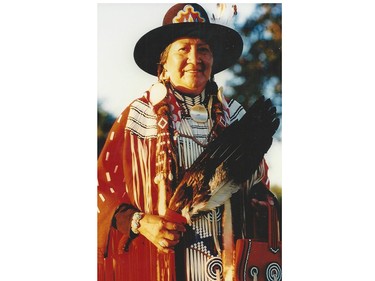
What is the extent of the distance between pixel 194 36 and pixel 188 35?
0.04m

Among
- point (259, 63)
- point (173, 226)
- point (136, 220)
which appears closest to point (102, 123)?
point (136, 220)

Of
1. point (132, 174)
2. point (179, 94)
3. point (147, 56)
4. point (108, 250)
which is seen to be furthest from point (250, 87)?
point (108, 250)

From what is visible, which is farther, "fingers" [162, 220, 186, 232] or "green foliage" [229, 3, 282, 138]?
"green foliage" [229, 3, 282, 138]

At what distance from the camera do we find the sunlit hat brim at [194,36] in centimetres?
326

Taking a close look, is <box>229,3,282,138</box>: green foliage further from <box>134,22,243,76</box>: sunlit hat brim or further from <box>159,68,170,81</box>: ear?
<box>159,68,170,81</box>: ear

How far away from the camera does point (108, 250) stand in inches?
126

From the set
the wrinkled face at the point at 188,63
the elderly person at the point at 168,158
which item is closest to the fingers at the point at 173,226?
the elderly person at the point at 168,158

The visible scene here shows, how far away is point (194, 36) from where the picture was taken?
3.29 meters

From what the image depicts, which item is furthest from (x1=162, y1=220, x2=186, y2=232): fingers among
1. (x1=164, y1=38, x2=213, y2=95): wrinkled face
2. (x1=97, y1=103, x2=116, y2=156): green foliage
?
(x1=164, y1=38, x2=213, y2=95): wrinkled face

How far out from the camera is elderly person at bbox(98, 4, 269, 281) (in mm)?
3195

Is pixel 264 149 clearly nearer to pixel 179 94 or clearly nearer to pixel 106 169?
pixel 179 94

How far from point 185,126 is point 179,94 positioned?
199mm

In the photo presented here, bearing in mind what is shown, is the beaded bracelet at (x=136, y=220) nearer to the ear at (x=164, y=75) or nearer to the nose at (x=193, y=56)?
the ear at (x=164, y=75)

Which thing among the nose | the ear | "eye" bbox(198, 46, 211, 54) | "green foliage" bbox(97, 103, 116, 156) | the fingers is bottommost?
the fingers
